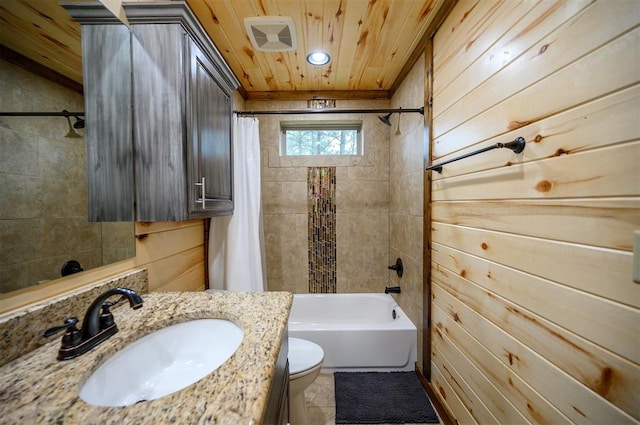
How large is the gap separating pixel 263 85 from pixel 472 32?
72.1 inches

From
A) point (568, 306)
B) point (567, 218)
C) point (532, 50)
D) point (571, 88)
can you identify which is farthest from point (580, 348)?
point (532, 50)

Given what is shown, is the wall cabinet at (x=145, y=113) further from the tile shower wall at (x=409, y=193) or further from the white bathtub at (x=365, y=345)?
the tile shower wall at (x=409, y=193)

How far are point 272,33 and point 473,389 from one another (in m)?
2.32

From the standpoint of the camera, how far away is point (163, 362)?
84 cm

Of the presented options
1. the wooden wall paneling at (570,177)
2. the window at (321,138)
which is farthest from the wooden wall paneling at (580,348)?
the window at (321,138)

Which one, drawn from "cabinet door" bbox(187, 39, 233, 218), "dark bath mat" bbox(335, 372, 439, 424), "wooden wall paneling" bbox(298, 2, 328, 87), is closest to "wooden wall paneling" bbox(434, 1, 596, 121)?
"wooden wall paneling" bbox(298, 2, 328, 87)

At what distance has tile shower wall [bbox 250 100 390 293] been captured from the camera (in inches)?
101

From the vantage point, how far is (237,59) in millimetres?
1946

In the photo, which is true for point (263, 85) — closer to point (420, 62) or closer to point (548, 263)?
point (420, 62)

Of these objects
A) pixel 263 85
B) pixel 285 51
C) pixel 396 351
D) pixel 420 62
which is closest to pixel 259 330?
pixel 396 351

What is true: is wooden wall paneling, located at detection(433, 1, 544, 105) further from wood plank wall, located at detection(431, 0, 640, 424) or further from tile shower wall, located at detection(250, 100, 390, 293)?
tile shower wall, located at detection(250, 100, 390, 293)

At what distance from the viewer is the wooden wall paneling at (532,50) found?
0.65 meters

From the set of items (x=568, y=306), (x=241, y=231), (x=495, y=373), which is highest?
(x=241, y=231)

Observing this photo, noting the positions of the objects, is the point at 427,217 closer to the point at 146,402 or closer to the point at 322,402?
the point at 322,402
